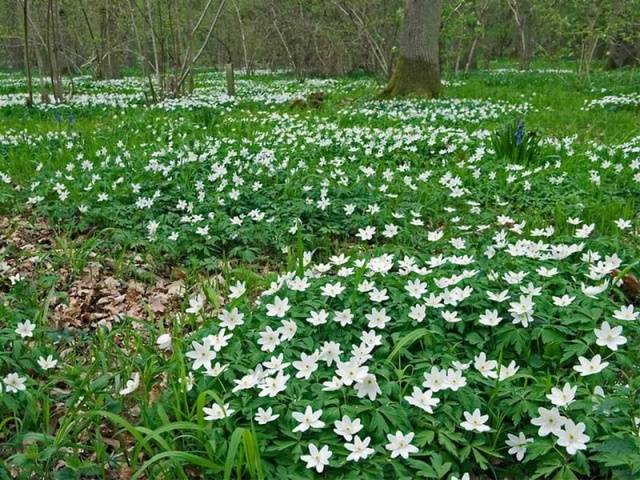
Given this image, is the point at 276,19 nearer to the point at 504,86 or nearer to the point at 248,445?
the point at 504,86

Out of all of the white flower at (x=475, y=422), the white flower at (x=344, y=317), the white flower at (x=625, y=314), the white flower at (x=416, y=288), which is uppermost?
the white flower at (x=416, y=288)

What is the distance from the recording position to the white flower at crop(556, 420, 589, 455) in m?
1.70

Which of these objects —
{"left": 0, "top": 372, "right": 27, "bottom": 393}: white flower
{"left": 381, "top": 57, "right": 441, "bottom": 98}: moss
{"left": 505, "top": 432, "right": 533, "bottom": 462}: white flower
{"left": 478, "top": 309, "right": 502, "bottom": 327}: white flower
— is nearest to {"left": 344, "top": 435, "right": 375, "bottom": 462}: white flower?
{"left": 505, "top": 432, "right": 533, "bottom": 462}: white flower

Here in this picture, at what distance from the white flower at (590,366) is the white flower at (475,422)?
A: 1.36ft

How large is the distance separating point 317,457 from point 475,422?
1.79 ft

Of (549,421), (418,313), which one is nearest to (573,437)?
(549,421)

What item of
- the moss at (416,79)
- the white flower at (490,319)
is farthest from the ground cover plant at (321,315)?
the moss at (416,79)

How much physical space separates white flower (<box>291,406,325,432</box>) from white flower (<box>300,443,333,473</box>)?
3.1 inches

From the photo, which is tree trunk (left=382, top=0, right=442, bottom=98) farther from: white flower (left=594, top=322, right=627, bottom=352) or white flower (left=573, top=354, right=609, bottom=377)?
white flower (left=573, top=354, right=609, bottom=377)

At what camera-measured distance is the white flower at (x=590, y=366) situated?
1.97 m

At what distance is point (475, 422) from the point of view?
1.85 meters

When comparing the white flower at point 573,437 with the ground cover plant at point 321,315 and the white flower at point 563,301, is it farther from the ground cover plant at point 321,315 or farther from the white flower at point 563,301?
the white flower at point 563,301

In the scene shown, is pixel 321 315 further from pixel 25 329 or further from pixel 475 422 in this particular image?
pixel 25 329

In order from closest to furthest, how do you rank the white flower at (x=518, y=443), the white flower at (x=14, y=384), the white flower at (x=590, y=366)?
the white flower at (x=518, y=443)
the white flower at (x=590, y=366)
the white flower at (x=14, y=384)
